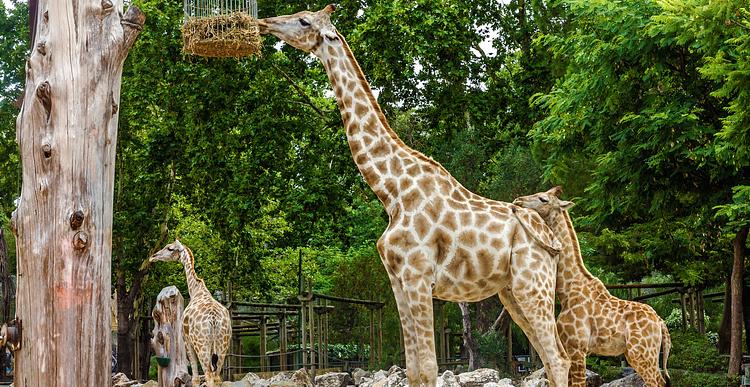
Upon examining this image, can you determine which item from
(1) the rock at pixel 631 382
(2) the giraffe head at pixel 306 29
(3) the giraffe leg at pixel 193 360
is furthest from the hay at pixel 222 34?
(1) the rock at pixel 631 382

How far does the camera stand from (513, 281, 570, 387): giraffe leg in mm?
6719

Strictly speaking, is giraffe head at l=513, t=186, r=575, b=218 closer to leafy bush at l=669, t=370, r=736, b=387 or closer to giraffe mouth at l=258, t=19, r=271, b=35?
giraffe mouth at l=258, t=19, r=271, b=35

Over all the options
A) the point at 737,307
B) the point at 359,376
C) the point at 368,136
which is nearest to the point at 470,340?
the point at 359,376

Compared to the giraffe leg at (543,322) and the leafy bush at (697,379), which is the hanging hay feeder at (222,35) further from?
the leafy bush at (697,379)

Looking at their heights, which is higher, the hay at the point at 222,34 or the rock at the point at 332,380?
the hay at the point at 222,34

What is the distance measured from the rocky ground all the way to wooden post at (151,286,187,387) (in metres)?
1.92

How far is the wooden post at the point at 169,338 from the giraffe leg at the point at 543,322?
6065 millimetres

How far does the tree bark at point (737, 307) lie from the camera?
12.9m

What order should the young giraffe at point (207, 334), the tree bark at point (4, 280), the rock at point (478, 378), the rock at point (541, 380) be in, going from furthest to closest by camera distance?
the tree bark at point (4, 280) < the rock at point (478, 378) < the rock at point (541, 380) < the young giraffe at point (207, 334)

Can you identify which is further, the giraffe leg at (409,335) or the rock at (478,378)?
the rock at (478,378)

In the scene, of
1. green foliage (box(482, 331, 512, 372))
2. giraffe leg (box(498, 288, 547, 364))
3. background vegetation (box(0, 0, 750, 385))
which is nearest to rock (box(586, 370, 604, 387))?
background vegetation (box(0, 0, 750, 385))

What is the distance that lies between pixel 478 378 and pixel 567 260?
594cm

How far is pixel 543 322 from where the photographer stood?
6.75 m

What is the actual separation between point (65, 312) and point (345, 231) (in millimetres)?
14026
